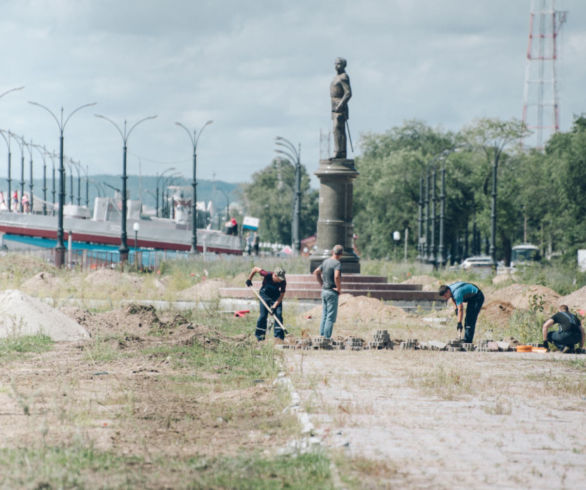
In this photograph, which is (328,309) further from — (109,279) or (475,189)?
(475,189)

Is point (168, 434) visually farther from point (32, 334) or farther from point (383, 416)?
point (32, 334)

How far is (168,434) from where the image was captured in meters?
7.34

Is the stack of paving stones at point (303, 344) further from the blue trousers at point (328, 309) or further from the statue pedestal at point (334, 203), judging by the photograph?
the statue pedestal at point (334, 203)

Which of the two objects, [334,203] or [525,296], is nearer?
[525,296]

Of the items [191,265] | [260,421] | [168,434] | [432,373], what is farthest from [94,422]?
[191,265]

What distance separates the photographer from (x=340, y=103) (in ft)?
81.5

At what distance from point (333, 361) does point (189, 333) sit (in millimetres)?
4100

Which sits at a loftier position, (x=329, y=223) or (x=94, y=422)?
(x=329, y=223)

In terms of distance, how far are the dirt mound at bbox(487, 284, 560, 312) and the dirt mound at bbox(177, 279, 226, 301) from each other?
8212 millimetres

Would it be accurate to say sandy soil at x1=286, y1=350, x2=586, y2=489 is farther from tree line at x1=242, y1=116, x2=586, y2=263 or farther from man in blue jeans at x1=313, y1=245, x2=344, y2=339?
tree line at x1=242, y1=116, x2=586, y2=263

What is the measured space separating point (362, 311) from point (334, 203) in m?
4.35

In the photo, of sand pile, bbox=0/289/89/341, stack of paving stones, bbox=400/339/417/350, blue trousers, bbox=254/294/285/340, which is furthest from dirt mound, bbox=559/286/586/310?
sand pile, bbox=0/289/89/341

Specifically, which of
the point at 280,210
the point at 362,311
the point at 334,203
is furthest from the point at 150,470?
the point at 280,210

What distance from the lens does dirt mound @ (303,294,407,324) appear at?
20953mm
